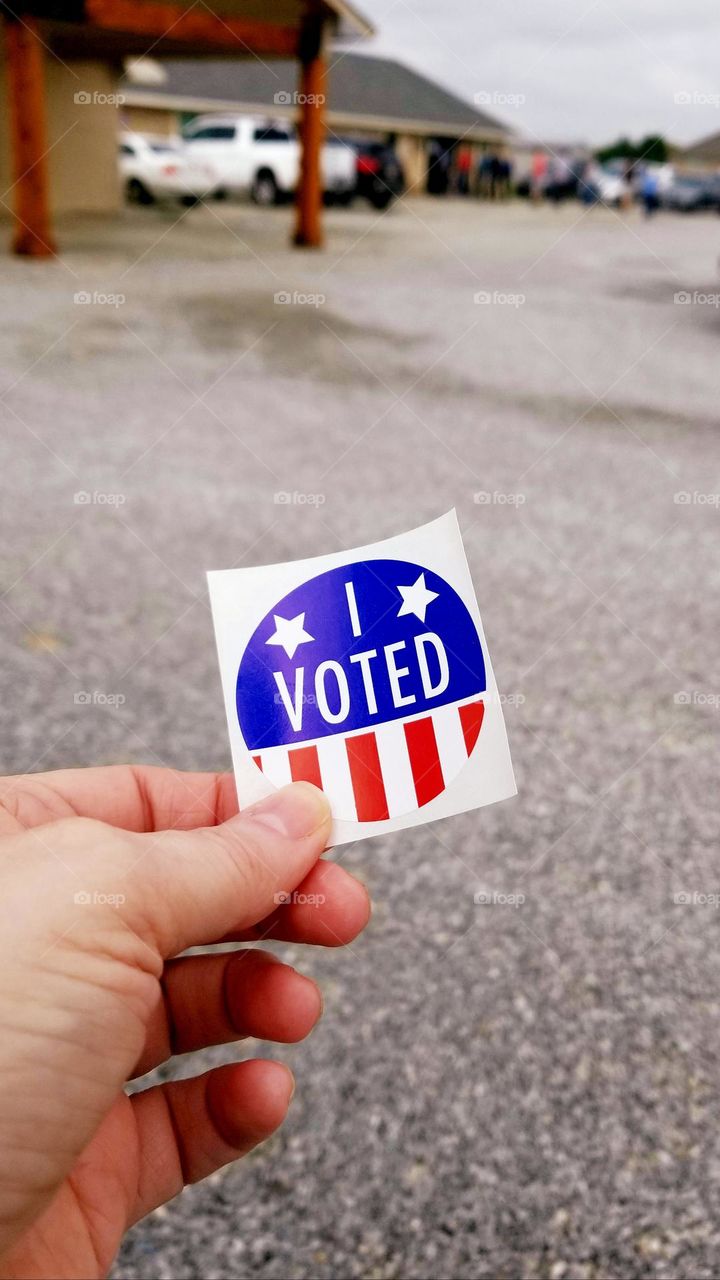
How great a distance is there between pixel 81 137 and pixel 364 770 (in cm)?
1800

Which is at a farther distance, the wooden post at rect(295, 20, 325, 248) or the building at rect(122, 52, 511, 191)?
the building at rect(122, 52, 511, 191)

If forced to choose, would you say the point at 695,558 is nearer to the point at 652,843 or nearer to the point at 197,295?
the point at 652,843

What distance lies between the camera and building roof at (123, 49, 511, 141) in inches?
1138

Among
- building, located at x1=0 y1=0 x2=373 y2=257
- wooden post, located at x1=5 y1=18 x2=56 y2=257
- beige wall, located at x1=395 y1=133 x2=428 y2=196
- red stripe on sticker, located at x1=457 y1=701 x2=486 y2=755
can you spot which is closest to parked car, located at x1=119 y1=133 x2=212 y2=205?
building, located at x1=0 y1=0 x2=373 y2=257

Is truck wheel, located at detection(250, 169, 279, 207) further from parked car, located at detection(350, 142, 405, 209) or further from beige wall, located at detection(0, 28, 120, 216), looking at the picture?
beige wall, located at detection(0, 28, 120, 216)

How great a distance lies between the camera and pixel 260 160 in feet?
72.1

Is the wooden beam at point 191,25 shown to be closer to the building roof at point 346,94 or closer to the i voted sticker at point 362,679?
the i voted sticker at point 362,679

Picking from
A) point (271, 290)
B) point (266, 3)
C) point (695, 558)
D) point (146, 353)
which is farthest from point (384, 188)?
→ point (695, 558)

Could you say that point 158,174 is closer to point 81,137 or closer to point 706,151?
point 81,137

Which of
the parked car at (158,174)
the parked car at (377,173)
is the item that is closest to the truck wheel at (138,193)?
the parked car at (158,174)

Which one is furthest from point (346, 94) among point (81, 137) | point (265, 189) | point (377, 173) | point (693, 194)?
point (81, 137)

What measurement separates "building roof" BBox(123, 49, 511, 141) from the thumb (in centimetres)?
2893

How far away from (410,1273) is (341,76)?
1526 inches

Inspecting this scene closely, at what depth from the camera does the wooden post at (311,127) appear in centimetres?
1249
